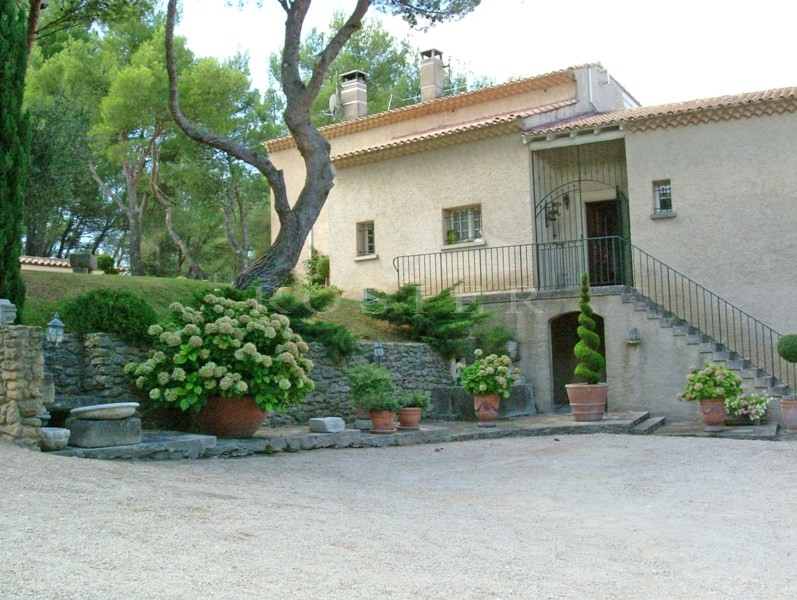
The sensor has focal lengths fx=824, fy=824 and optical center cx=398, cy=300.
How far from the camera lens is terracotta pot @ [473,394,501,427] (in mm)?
13313

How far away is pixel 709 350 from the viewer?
Result: 14.1m

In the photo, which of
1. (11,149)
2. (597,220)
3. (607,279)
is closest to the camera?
(11,149)

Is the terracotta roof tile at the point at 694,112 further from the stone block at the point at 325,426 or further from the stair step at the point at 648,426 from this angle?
the stone block at the point at 325,426

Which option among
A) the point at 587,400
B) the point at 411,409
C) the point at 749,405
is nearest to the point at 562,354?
the point at 587,400

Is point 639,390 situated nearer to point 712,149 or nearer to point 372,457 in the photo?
point 712,149

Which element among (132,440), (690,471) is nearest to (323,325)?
(132,440)

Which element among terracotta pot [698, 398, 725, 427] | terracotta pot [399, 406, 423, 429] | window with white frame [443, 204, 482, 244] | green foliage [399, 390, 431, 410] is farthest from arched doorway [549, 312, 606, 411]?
terracotta pot [399, 406, 423, 429]

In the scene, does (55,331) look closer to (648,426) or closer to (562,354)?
(648,426)

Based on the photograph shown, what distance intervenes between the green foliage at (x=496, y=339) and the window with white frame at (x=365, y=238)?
499 cm

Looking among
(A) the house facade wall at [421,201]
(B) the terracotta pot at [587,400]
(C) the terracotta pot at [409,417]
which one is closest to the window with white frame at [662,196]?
(A) the house facade wall at [421,201]

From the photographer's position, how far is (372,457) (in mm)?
10062

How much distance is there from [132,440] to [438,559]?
4.69 metres

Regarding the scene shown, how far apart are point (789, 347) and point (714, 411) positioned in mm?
1505

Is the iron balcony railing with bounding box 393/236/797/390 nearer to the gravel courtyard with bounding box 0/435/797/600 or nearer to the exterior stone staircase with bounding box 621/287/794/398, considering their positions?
the exterior stone staircase with bounding box 621/287/794/398
